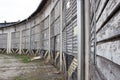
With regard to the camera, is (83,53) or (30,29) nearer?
(83,53)

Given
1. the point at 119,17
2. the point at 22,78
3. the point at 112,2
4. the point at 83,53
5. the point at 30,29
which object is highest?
the point at 30,29

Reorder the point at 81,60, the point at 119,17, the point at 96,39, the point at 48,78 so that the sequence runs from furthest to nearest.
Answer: the point at 48,78 → the point at 81,60 → the point at 96,39 → the point at 119,17

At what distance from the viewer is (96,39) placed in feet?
7.49

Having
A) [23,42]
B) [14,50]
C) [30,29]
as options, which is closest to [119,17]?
[30,29]

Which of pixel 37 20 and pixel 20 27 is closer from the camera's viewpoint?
pixel 37 20

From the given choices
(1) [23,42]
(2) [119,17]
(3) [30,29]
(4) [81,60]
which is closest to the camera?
(2) [119,17]

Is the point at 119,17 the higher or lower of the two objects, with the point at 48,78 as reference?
higher

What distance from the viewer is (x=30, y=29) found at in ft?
66.4

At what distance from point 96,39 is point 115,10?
3.69 feet

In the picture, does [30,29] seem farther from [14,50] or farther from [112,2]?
[112,2]

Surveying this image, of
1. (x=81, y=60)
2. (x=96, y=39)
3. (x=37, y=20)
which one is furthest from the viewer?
(x=37, y=20)

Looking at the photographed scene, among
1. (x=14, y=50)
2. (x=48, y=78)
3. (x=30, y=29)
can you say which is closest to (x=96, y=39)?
(x=48, y=78)

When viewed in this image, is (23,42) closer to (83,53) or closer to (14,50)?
(14,50)

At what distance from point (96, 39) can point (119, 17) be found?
1213 millimetres
